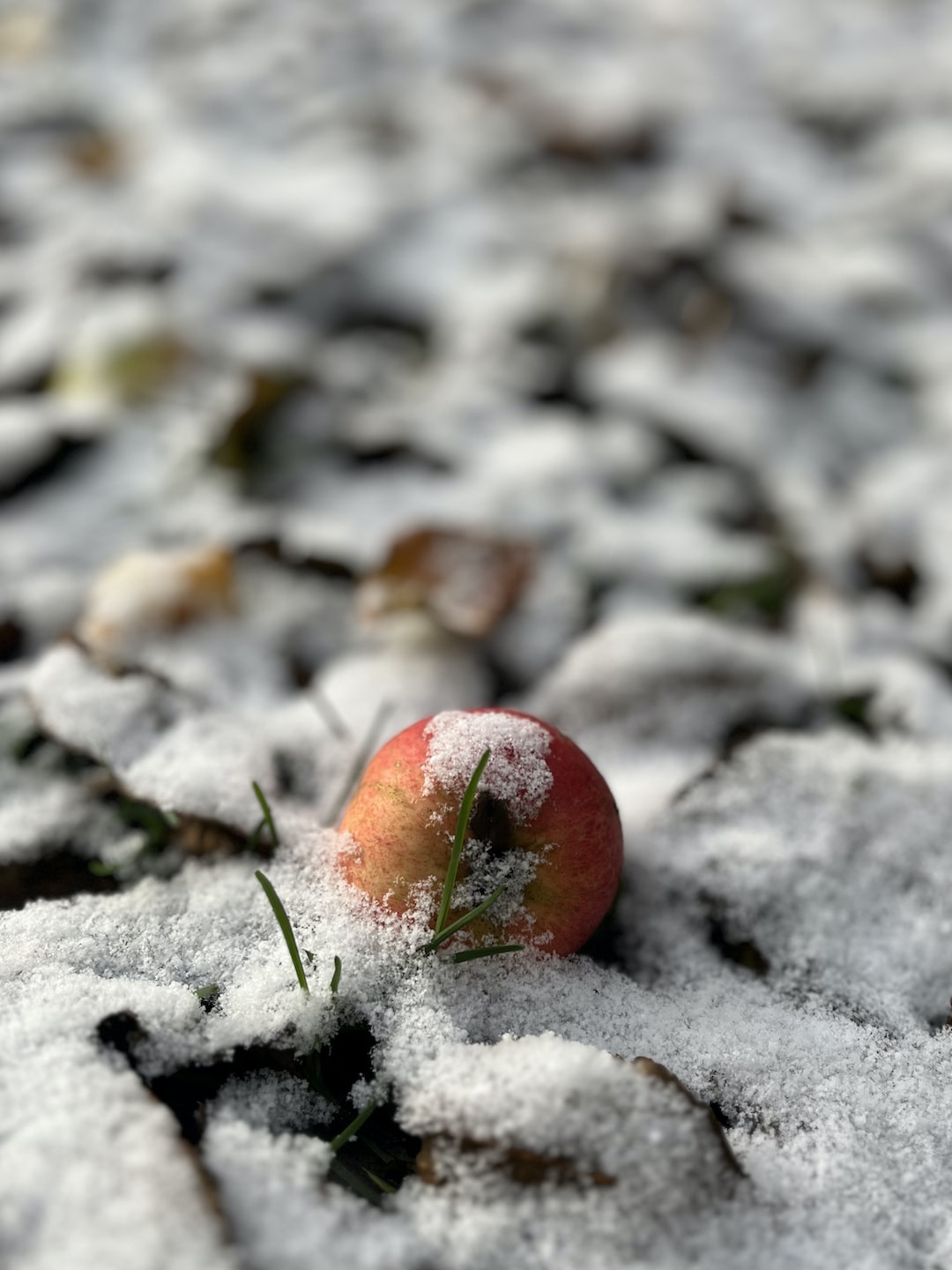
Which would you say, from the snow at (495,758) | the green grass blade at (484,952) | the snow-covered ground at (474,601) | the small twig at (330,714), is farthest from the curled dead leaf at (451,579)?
the green grass blade at (484,952)

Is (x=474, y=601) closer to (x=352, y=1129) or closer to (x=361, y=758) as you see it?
(x=361, y=758)

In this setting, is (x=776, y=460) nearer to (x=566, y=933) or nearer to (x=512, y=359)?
(x=512, y=359)

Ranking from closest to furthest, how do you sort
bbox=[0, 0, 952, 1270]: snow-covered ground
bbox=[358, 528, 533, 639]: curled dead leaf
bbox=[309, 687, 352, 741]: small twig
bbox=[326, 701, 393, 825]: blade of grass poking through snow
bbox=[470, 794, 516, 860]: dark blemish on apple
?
bbox=[0, 0, 952, 1270]: snow-covered ground → bbox=[470, 794, 516, 860]: dark blemish on apple → bbox=[326, 701, 393, 825]: blade of grass poking through snow → bbox=[309, 687, 352, 741]: small twig → bbox=[358, 528, 533, 639]: curled dead leaf

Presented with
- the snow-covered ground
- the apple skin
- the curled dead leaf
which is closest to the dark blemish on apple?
the apple skin

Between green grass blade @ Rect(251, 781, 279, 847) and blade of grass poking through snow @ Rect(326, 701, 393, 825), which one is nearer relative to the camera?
green grass blade @ Rect(251, 781, 279, 847)

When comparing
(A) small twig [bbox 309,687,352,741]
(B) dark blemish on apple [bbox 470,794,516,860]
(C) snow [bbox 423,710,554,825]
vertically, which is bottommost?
(A) small twig [bbox 309,687,352,741]

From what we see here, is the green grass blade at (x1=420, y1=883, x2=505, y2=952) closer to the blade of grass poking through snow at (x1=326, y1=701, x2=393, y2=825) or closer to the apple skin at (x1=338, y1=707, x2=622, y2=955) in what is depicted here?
the apple skin at (x1=338, y1=707, x2=622, y2=955)

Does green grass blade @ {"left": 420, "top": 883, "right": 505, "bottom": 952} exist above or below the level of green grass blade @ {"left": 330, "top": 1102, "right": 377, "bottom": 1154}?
above

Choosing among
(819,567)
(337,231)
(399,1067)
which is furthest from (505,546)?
(337,231)
